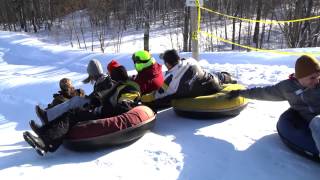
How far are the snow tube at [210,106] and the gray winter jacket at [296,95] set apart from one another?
64cm

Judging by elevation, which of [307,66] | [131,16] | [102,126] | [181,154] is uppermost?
[307,66]

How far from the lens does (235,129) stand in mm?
4699

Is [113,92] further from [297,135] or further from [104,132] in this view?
[297,135]

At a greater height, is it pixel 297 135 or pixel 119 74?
pixel 119 74

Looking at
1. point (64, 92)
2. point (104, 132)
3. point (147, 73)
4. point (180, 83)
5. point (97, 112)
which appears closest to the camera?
point (104, 132)

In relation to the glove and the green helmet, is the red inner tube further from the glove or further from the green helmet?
the green helmet

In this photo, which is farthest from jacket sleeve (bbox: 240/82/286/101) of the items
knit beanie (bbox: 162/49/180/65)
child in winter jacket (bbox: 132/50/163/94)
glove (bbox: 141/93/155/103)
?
child in winter jacket (bbox: 132/50/163/94)

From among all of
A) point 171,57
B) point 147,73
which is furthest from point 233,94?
point 147,73

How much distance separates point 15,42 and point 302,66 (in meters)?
12.6

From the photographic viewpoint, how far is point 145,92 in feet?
17.6

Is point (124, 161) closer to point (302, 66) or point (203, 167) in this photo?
point (203, 167)

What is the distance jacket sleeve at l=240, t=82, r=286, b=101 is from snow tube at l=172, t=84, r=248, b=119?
461 millimetres

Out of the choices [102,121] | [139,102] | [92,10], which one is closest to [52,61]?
[139,102]

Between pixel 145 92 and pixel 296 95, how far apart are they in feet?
7.10
